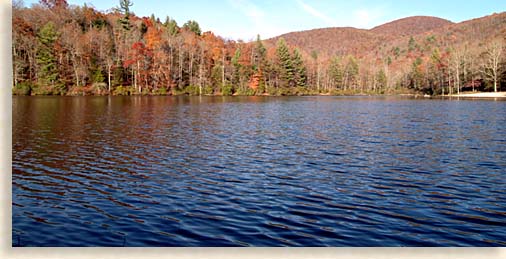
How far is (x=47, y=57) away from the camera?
7306cm

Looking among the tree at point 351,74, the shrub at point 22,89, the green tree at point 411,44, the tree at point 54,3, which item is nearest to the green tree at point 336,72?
the tree at point 351,74

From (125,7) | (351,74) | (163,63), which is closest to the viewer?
(163,63)

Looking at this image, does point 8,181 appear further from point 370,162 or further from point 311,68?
point 311,68

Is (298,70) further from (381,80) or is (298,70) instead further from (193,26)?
(381,80)

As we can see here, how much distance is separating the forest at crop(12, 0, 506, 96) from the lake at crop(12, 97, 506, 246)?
5747 centimetres

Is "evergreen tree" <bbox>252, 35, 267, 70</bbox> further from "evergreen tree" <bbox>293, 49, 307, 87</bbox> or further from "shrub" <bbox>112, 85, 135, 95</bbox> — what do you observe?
"shrub" <bbox>112, 85, 135, 95</bbox>

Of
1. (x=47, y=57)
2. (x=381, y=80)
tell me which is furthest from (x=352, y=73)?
(x=47, y=57)

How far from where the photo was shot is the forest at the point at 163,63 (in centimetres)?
7412

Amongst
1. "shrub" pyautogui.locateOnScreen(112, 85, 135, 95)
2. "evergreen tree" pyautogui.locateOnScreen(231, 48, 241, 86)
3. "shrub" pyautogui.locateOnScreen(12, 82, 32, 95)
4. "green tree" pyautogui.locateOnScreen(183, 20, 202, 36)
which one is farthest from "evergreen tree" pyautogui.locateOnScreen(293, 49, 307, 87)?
"shrub" pyautogui.locateOnScreen(12, 82, 32, 95)

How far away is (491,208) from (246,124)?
2084cm

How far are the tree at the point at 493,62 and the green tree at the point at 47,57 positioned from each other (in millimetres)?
78097

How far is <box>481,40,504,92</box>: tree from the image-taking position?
8262 centimetres

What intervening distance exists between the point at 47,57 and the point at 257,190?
7141cm

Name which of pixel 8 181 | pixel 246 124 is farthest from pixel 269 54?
pixel 8 181
